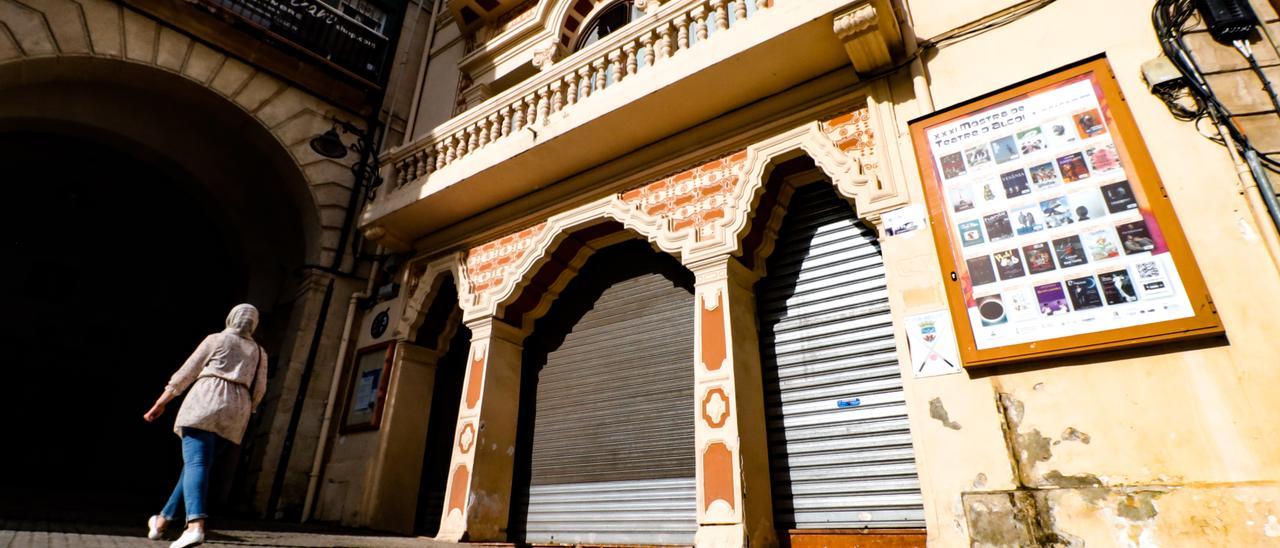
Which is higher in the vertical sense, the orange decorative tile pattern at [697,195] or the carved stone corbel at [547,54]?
the carved stone corbel at [547,54]

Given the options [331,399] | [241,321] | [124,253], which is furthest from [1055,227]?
[124,253]

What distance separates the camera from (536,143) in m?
5.84

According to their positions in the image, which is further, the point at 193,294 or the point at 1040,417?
the point at 193,294

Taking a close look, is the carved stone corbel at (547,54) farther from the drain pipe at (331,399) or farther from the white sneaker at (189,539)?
the white sneaker at (189,539)

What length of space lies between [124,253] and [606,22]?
343 inches

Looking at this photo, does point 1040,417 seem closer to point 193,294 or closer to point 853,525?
point 853,525

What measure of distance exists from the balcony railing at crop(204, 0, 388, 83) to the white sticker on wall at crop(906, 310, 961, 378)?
8053 mm

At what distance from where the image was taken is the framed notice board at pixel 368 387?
22.2ft

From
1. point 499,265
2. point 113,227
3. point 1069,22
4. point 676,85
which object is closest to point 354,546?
point 499,265

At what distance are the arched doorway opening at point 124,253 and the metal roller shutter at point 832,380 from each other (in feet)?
20.2

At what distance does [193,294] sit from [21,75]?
4.18 metres

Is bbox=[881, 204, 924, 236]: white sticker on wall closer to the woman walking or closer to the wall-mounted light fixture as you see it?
the woman walking

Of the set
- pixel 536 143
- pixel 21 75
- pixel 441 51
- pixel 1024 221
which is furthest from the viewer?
pixel 441 51

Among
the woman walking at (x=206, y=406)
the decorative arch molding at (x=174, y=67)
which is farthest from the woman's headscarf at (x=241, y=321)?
the decorative arch molding at (x=174, y=67)
